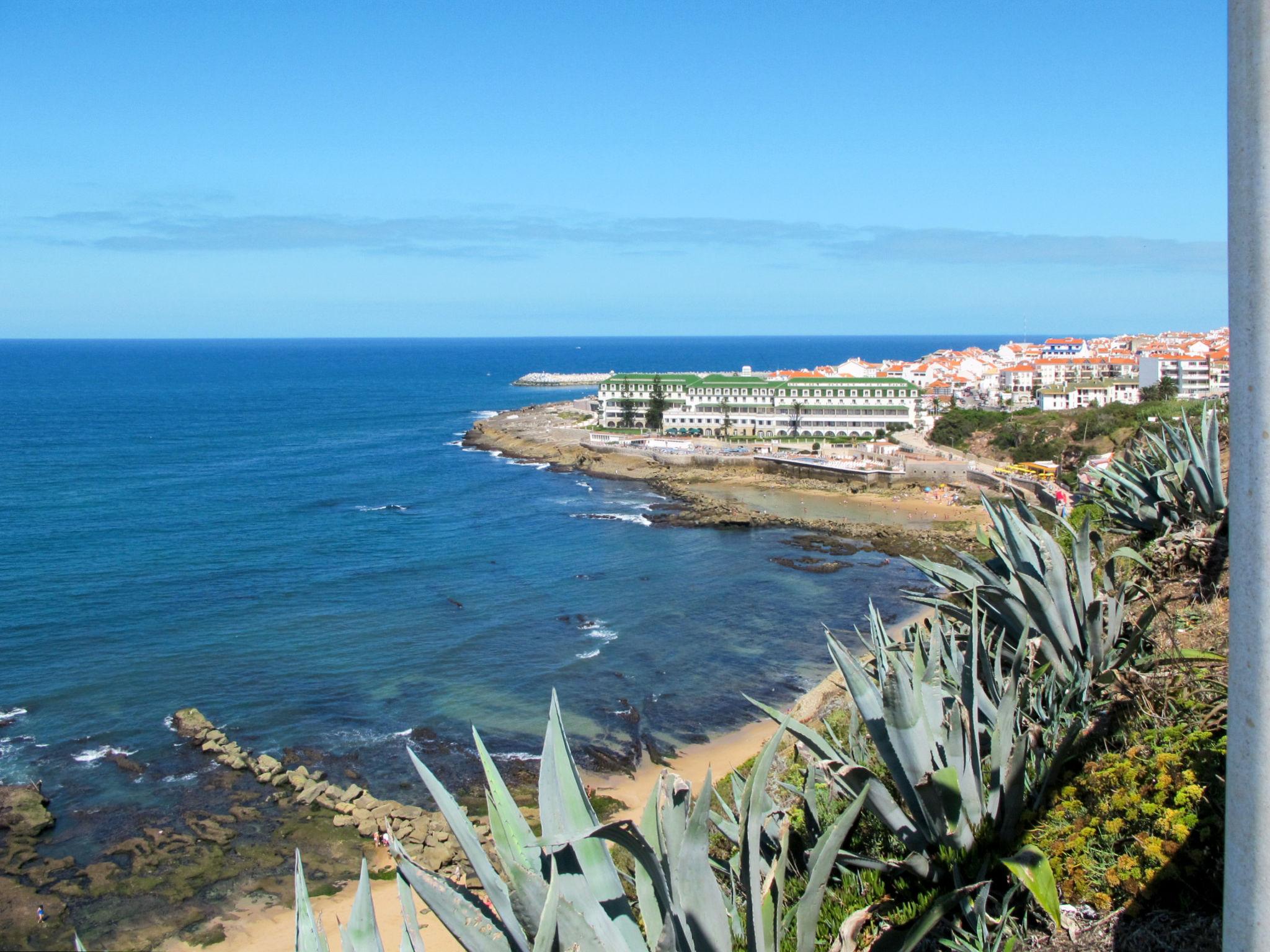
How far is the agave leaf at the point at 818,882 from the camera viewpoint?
3521 mm

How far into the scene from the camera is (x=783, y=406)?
63.0 meters

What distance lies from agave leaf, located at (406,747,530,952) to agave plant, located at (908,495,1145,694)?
3.49m

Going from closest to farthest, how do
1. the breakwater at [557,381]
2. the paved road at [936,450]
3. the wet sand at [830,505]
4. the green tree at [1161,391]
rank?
the wet sand at [830,505], the paved road at [936,450], the green tree at [1161,391], the breakwater at [557,381]

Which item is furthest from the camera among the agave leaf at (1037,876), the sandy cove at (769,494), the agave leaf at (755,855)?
the sandy cove at (769,494)

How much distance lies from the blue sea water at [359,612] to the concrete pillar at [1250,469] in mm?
16131

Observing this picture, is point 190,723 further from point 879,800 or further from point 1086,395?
point 1086,395

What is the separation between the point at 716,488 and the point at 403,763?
31.7 meters

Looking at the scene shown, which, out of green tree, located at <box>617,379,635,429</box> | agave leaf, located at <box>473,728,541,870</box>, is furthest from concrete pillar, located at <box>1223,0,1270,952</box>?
green tree, located at <box>617,379,635,429</box>

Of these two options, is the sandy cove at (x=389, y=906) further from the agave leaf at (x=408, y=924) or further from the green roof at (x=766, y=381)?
the green roof at (x=766, y=381)

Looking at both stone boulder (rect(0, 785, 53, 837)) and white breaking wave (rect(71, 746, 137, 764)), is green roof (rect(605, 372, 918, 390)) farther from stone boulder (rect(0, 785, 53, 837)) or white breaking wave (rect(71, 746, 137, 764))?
stone boulder (rect(0, 785, 53, 837))

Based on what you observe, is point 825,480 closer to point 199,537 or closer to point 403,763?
point 199,537

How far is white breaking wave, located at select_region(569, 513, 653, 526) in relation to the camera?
130ft

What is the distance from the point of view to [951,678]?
5.44 m

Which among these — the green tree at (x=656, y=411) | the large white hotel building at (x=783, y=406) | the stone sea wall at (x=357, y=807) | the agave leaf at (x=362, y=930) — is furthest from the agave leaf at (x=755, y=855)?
the green tree at (x=656, y=411)
